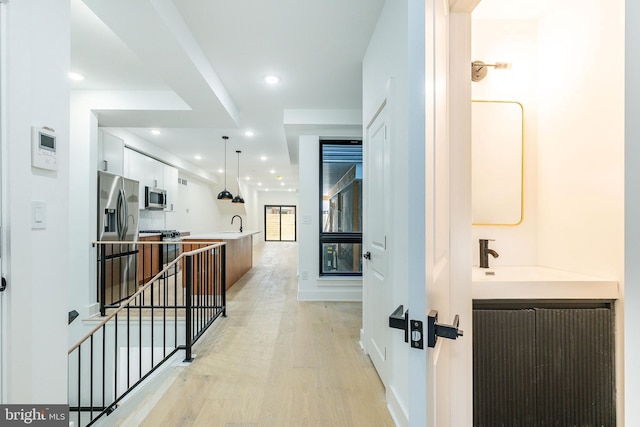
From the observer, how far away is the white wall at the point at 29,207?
48.8 inches

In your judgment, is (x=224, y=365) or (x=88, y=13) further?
(x=224, y=365)

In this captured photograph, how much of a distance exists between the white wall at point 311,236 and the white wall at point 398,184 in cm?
243

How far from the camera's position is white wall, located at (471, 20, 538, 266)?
A: 1.76 metres

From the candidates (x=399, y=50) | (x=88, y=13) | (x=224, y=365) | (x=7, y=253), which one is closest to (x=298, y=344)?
(x=224, y=365)

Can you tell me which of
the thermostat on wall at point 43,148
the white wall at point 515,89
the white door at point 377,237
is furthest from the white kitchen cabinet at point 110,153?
the white wall at point 515,89

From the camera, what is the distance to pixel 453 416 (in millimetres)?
1125

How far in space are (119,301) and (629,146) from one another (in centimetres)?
509

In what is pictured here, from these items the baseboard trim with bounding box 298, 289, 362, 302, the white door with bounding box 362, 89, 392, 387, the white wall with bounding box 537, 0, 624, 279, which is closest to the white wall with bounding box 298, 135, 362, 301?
the baseboard trim with bounding box 298, 289, 362, 302

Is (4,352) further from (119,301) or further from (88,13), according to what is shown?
(119,301)

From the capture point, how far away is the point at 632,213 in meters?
0.46

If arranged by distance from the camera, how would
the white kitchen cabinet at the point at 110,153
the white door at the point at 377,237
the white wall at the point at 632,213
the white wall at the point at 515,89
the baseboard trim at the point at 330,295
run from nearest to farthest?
the white wall at the point at 632,213 < the white wall at the point at 515,89 < the white door at the point at 377,237 < the white kitchen cabinet at the point at 110,153 < the baseboard trim at the point at 330,295

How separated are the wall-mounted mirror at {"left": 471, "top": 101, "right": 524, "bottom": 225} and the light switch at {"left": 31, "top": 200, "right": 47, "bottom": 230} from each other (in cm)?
229

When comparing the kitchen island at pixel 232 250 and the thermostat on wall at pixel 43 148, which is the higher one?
the thermostat on wall at pixel 43 148

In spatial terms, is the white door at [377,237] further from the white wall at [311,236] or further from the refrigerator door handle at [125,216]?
the refrigerator door handle at [125,216]
